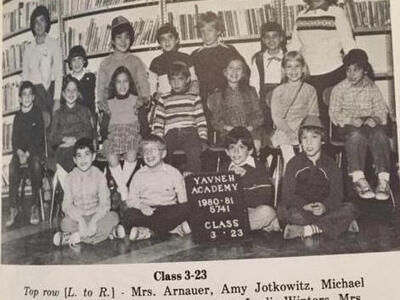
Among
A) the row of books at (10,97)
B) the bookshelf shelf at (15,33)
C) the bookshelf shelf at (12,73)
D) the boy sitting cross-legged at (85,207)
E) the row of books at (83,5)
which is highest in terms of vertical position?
the row of books at (83,5)

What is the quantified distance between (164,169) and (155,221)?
0.06 m

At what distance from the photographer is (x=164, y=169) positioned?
0.67m

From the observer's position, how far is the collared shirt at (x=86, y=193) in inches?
26.1

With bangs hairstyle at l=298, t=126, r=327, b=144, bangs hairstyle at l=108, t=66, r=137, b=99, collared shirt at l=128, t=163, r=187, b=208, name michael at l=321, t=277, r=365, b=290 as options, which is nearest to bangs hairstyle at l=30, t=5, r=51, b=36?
bangs hairstyle at l=108, t=66, r=137, b=99

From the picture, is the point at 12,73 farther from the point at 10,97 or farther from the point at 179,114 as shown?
the point at 179,114

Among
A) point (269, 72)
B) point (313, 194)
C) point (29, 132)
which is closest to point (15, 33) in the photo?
point (29, 132)

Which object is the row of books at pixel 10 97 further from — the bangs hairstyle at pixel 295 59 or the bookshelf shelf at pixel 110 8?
the bangs hairstyle at pixel 295 59

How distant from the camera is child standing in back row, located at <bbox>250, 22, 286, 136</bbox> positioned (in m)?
0.67

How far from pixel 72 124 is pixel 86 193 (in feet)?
0.30

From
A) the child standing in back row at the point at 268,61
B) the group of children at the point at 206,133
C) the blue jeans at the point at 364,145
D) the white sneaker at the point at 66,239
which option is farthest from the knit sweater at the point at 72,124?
the blue jeans at the point at 364,145

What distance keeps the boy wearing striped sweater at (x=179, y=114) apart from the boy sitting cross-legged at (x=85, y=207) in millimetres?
95

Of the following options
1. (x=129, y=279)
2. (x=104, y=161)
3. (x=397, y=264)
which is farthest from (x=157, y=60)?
(x=397, y=264)

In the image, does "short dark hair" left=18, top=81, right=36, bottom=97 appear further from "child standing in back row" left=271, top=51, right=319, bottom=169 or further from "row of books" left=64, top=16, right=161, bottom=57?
"child standing in back row" left=271, top=51, right=319, bottom=169

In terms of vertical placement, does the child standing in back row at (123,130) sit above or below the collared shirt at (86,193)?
above
